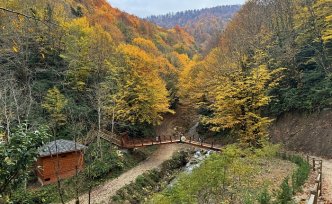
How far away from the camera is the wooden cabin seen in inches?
825

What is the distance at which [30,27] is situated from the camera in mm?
32281

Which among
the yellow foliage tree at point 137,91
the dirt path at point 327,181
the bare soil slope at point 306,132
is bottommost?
the dirt path at point 327,181

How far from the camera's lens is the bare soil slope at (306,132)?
73.5ft

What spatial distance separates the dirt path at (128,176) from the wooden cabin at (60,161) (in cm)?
268

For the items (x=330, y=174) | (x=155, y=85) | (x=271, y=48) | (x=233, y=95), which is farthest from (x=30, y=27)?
(x=330, y=174)

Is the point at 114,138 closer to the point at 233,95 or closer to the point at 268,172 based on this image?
the point at 233,95

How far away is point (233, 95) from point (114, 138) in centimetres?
1155

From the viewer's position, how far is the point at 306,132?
2464 cm

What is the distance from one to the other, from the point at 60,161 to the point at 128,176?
5154mm

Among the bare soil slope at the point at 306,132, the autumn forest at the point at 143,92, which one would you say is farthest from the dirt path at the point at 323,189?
the bare soil slope at the point at 306,132

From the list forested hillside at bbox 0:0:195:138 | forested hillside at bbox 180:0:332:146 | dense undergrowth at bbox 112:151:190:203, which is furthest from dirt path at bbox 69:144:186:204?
forested hillside at bbox 180:0:332:146

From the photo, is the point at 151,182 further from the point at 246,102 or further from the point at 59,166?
the point at 246,102

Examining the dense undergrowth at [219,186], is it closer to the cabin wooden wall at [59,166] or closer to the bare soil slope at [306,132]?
the bare soil slope at [306,132]

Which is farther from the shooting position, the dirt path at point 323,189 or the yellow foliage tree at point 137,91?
the yellow foliage tree at point 137,91
